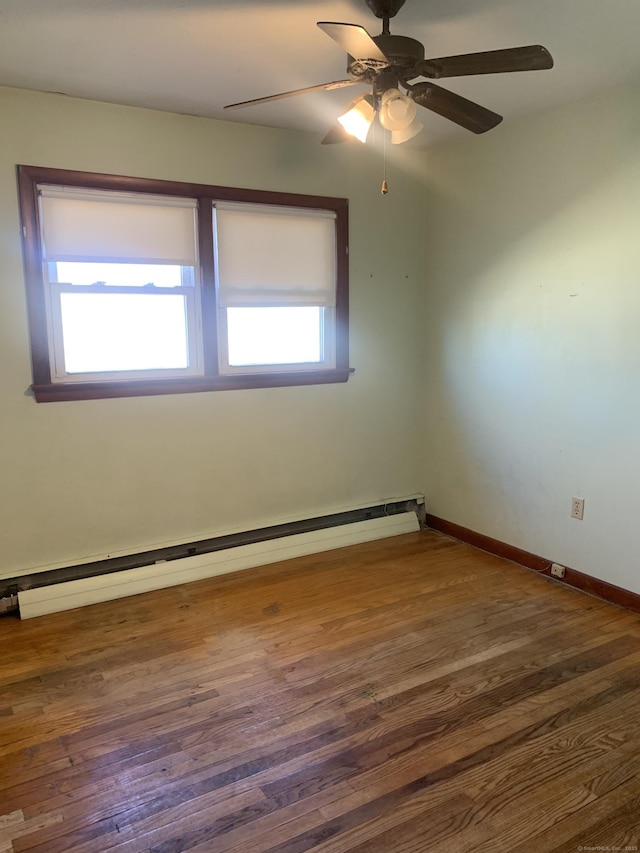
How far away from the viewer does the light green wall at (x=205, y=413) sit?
114 inches

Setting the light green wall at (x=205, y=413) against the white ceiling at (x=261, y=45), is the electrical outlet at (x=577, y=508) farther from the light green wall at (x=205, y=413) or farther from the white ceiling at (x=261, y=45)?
the white ceiling at (x=261, y=45)

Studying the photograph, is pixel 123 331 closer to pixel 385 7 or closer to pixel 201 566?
pixel 201 566

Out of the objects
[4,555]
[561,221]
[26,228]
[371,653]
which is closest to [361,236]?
[561,221]

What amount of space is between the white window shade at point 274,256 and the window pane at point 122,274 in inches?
9.4

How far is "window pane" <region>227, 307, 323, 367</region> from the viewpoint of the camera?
350cm

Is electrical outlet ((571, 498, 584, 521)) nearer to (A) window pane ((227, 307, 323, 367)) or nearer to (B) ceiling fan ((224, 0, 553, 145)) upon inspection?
(A) window pane ((227, 307, 323, 367))

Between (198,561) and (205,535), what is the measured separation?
0.53 feet

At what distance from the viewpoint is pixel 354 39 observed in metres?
1.70

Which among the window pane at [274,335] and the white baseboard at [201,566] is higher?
the window pane at [274,335]

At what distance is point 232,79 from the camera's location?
8.66ft

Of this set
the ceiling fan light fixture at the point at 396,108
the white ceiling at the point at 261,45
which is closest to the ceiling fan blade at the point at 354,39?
the ceiling fan light fixture at the point at 396,108

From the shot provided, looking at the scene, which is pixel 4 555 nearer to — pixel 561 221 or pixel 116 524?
pixel 116 524

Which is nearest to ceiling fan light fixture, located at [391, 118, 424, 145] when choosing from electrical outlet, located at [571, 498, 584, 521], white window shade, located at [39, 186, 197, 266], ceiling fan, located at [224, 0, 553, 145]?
ceiling fan, located at [224, 0, 553, 145]

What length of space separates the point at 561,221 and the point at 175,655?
115 inches
